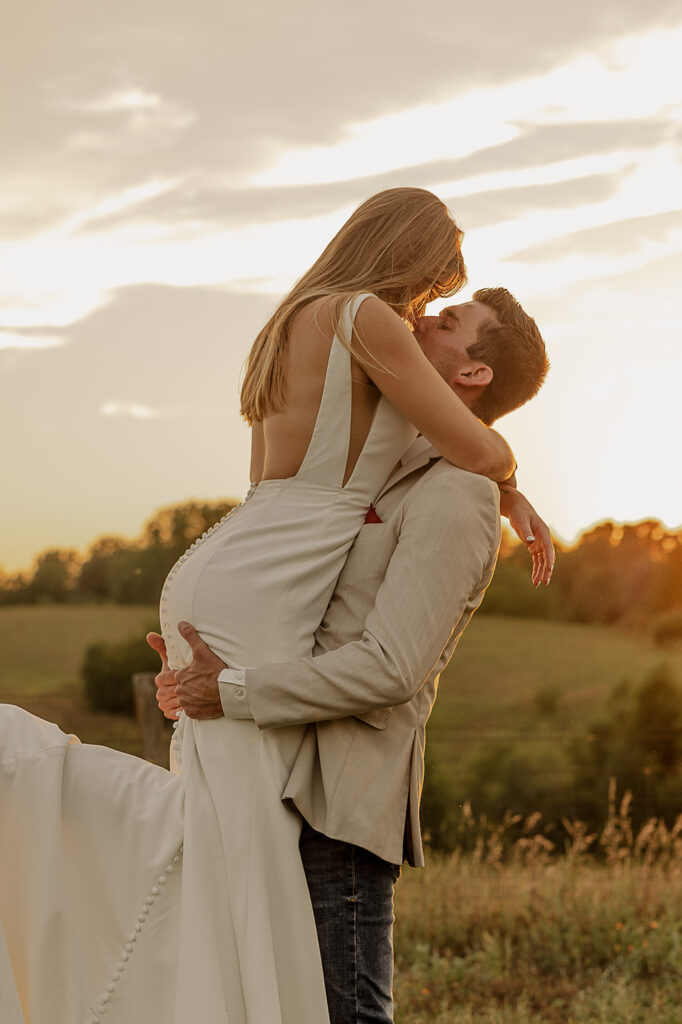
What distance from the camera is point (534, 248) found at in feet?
37.1

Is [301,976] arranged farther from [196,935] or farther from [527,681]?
[527,681]

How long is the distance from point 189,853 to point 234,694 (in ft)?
0.94

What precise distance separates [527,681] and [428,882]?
1316cm

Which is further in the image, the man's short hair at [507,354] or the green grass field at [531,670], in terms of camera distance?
Result: the green grass field at [531,670]

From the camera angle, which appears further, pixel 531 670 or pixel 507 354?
pixel 531 670

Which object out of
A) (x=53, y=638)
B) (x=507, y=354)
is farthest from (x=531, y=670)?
(x=507, y=354)

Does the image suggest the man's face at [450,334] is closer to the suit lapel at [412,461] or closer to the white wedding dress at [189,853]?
the suit lapel at [412,461]

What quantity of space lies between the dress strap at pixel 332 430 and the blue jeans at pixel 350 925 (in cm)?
67

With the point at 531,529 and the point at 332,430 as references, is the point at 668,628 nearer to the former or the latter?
the point at 531,529

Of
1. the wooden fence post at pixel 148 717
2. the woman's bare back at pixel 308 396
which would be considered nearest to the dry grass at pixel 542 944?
the wooden fence post at pixel 148 717

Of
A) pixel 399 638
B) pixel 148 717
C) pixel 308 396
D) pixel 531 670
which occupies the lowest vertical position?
pixel 531 670

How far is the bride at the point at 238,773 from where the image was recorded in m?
1.94

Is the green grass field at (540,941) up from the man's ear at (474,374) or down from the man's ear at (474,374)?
down

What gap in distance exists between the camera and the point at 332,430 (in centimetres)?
216
